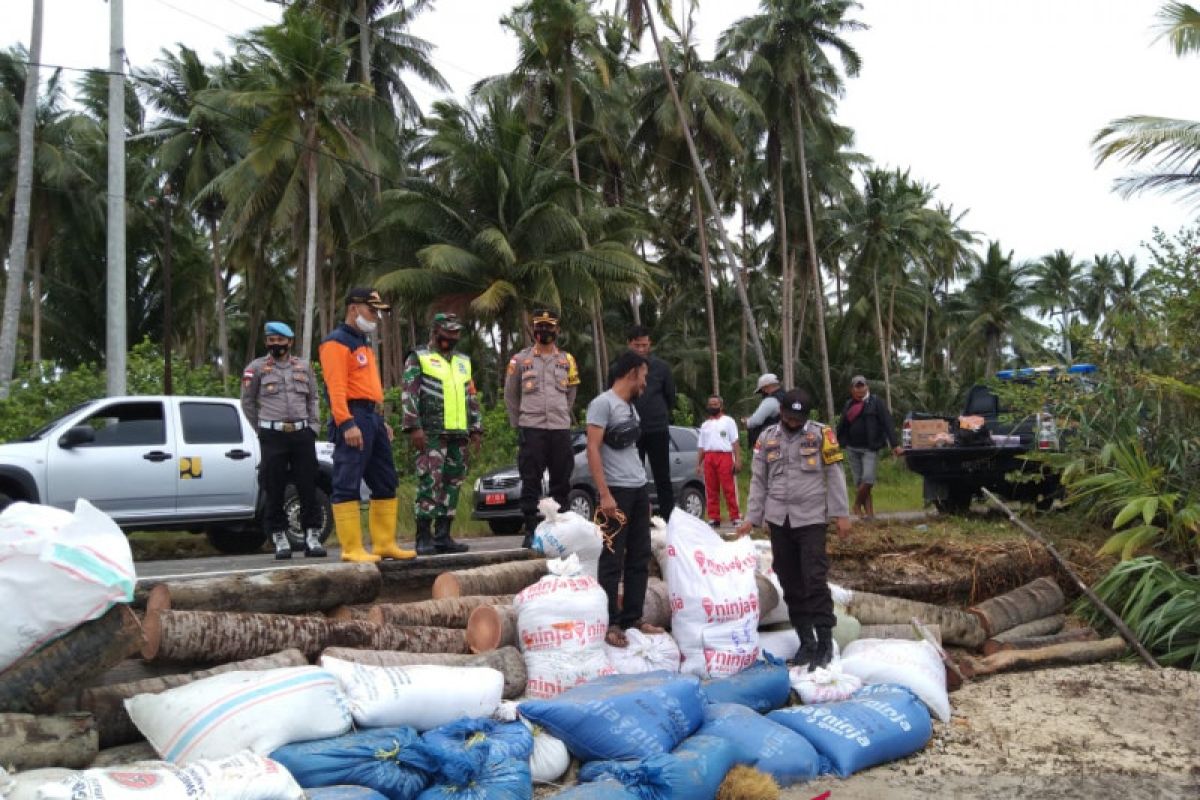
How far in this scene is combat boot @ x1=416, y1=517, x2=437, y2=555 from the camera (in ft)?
25.5

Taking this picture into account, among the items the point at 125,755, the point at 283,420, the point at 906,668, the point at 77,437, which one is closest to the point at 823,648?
the point at 906,668

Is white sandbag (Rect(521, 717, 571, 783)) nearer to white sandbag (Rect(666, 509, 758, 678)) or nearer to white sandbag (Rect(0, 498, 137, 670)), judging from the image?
white sandbag (Rect(666, 509, 758, 678))

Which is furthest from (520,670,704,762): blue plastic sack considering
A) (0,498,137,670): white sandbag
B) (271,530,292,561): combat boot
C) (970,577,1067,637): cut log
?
(271,530,292,561): combat boot

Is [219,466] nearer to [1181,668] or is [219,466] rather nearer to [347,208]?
[1181,668]

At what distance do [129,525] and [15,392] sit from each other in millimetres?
6759

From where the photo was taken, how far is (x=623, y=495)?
21.4ft

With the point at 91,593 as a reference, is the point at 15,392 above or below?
above

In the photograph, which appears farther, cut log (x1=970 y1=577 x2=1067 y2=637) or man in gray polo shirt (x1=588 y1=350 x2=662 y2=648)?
cut log (x1=970 y1=577 x2=1067 y2=637)

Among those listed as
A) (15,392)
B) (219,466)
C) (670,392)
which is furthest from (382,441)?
(15,392)

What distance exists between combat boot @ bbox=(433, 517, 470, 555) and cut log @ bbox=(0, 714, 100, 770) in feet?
11.8

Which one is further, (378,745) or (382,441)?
(382,441)

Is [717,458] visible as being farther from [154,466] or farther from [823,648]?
[823,648]

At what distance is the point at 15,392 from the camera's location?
1595 cm

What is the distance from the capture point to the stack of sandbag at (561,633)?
5883 mm
